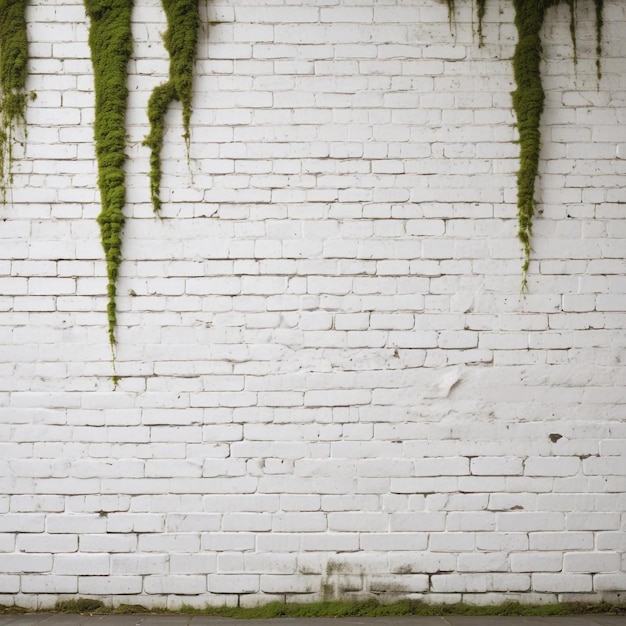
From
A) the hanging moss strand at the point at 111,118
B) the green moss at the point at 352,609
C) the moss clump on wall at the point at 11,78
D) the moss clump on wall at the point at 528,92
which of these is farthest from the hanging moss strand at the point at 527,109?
the moss clump on wall at the point at 11,78

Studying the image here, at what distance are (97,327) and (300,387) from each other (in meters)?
1.16

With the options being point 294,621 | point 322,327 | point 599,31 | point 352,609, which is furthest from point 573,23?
point 294,621

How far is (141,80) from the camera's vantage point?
3438mm

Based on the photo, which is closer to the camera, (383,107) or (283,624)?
(283,624)

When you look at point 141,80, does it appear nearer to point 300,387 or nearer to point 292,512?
point 300,387

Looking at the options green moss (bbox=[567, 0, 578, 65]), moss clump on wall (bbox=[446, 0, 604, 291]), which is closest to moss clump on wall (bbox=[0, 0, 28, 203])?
moss clump on wall (bbox=[446, 0, 604, 291])

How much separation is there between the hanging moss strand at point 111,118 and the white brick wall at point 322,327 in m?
0.06

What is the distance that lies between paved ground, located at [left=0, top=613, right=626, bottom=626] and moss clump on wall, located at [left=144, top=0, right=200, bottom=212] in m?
2.16

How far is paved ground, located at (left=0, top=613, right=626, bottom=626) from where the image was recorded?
308 centimetres

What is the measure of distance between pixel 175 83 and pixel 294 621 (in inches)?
116

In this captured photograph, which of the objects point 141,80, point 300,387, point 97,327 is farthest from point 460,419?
point 141,80

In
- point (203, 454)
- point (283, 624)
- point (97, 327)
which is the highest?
point (97, 327)

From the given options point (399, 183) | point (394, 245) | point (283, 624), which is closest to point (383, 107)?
point (399, 183)

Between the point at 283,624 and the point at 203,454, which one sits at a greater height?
the point at 203,454
